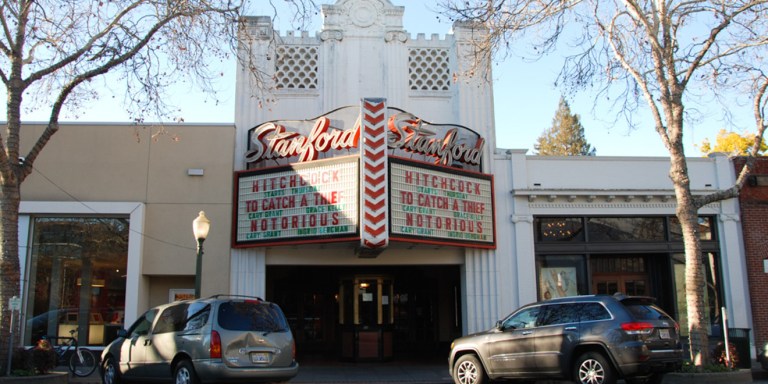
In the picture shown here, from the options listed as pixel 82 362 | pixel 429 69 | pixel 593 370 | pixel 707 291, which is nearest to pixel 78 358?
pixel 82 362

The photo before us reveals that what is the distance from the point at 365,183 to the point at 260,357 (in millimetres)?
5926

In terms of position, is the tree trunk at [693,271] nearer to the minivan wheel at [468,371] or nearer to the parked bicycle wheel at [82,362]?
the minivan wheel at [468,371]

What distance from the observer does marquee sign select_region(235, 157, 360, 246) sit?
54.7 feet

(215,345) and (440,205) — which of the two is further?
(440,205)

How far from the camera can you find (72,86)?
45.4 feet

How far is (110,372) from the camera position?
13.2 metres

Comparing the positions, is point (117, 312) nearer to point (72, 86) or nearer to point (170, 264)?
point (170, 264)

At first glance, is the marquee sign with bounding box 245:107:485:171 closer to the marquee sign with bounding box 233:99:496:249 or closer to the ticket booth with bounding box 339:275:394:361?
the marquee sign with bounding box 233:99:496:249

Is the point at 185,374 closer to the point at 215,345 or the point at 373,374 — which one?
the point at 215,345

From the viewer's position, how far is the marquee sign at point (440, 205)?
1700cm

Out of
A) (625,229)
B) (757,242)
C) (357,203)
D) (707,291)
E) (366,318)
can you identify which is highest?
(357,203)

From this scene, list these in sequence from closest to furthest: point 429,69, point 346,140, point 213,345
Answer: point 213,345, point 346,140, point 429,69

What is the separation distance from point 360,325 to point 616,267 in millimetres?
7731

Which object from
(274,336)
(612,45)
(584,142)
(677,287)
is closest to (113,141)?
(274,336)
